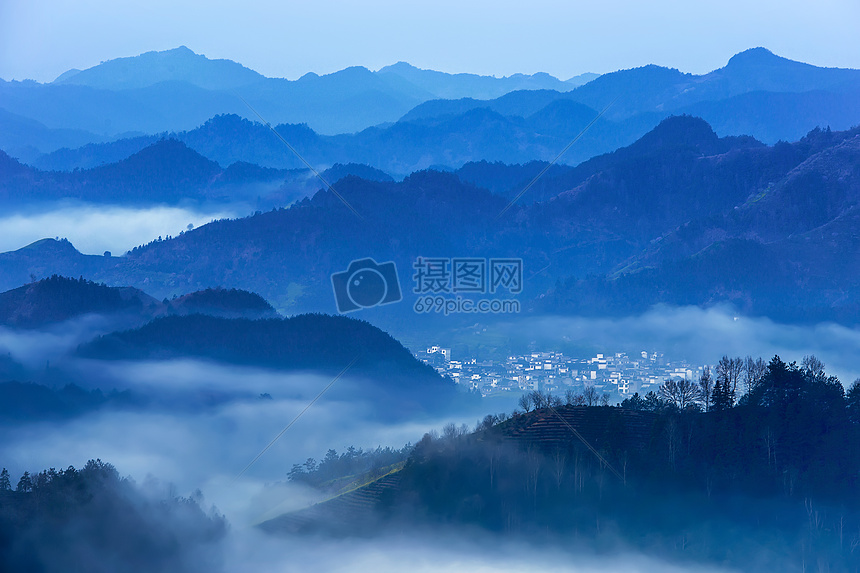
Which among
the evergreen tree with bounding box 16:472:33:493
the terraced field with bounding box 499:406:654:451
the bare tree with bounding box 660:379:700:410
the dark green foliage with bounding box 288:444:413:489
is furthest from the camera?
the dark green foliage with bounding box 288:444:413:489

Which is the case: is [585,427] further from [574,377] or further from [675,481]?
[574,377]

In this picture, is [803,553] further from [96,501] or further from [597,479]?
[96,501]

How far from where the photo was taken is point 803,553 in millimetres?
80250

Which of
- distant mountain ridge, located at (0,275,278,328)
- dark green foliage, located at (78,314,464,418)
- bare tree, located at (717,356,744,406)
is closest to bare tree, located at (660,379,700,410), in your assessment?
bare tree, located at (717,356,744,406)

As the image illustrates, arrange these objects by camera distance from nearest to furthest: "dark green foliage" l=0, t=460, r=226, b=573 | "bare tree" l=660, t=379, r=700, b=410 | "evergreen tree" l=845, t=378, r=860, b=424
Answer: "evergreen tree" l=845, t=378, r=860, b=424 < "dark green foliage" l=0, t=460, r=226, b=573 < "bare tree" l=660, t=379, r=700, b=410

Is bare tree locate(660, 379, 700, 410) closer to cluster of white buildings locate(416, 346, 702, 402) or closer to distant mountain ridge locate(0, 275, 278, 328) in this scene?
cluster of white buildings locate(416, 346, 702, 402)

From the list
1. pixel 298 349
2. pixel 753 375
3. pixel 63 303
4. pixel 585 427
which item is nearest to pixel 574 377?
pixel 298 349

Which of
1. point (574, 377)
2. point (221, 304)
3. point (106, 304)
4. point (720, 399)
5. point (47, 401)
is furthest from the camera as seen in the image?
point (574, 377)

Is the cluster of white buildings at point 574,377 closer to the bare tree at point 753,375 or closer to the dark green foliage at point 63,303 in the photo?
the dark green foliage at point 63,303

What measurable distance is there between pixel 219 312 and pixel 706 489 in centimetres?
9416

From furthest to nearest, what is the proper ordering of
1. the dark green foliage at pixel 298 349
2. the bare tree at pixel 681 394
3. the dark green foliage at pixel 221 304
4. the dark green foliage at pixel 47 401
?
the dark green foliage at pixel 221 304 → the dark green foliage at pixel 298 349 → the dark green foliage at pixel 47 401 → the bare tree at pixel 681 394

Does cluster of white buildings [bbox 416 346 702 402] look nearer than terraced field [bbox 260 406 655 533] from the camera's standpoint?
No

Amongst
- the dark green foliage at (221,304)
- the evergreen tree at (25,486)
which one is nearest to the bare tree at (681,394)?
the evergreen tree at (25,486)

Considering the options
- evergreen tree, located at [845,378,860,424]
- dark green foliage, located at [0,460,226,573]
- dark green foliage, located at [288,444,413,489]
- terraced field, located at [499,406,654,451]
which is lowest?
dark green foliage, located at [0,460,226,573]
